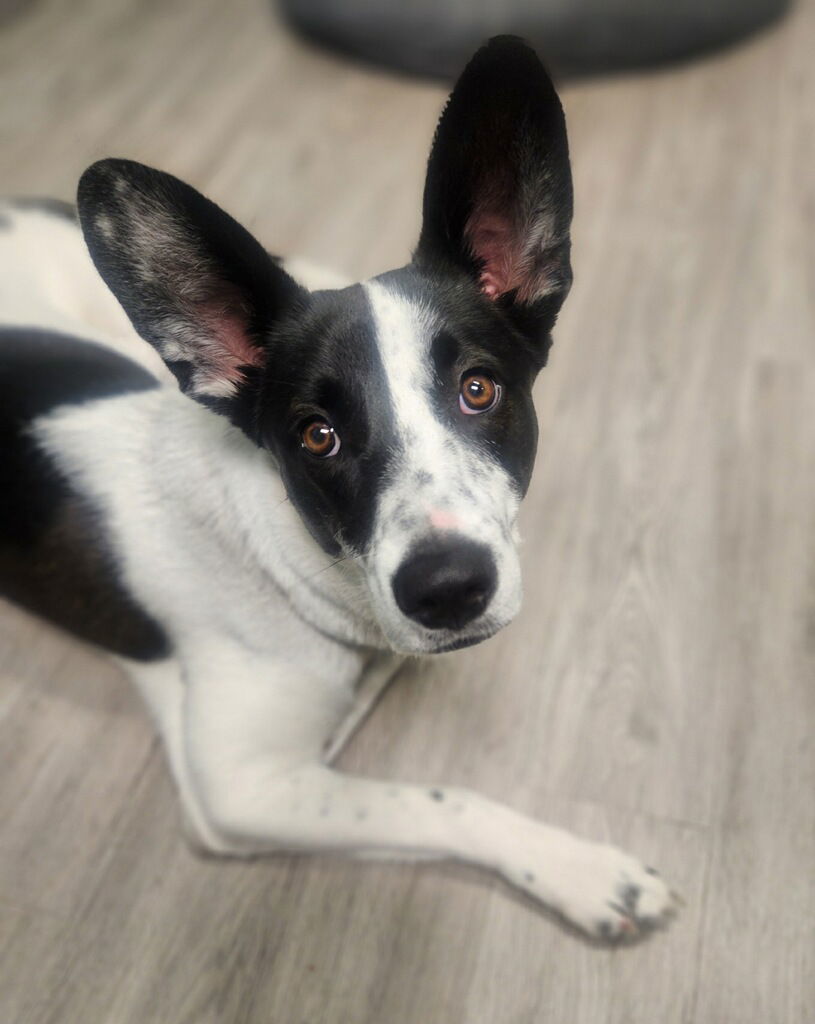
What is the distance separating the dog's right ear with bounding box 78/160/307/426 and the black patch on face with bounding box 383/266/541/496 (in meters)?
0.23

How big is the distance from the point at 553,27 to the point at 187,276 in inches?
113

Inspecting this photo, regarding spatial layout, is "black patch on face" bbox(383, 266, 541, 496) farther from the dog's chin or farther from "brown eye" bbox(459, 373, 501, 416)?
the dog's chin

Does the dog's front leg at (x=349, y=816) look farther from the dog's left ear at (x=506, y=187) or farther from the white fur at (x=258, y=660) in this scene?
the dog's left ear at (x=506, y=187)

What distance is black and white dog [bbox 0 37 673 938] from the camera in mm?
1355

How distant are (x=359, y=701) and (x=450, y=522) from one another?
82cm

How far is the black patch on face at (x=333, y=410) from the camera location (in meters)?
1.39

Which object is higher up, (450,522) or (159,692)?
(450,522)

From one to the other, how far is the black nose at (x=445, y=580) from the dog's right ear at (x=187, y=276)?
486 mm

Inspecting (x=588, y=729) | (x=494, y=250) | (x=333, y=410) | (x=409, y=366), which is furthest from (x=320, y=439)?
(x=588, y=729)

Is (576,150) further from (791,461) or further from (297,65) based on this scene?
(791,461)

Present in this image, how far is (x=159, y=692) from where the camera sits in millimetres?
1968

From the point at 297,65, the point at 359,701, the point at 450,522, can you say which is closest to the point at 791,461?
the point at 359,701

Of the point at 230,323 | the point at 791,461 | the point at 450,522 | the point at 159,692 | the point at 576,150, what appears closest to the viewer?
the point at 450,522

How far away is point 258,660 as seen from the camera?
1811mm
